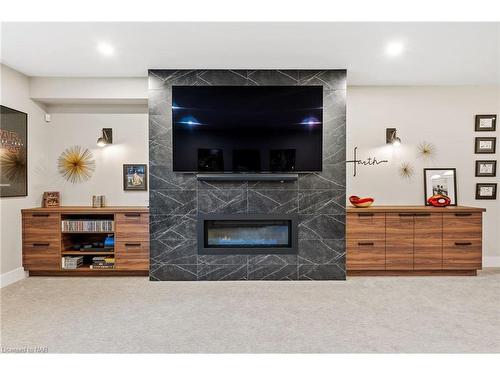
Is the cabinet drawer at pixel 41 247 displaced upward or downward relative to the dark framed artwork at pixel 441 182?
downward

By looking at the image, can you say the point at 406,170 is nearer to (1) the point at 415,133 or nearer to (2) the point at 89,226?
(1) the point at 415,133

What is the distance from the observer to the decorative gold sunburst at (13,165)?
155 inches

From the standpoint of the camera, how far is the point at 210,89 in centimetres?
407

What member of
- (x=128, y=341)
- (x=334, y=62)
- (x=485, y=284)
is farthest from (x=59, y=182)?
(x=485, y=284)

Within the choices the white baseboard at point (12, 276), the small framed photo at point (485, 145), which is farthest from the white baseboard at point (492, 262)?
the white baseboard at point (12, 276)

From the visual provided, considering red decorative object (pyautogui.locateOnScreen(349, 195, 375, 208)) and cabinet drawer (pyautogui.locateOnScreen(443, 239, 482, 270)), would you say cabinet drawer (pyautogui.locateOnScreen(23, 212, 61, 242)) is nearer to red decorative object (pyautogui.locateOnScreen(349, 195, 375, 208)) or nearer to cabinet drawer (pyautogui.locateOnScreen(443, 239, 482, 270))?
red decorative object (pyautogui.locateOnScreen(349, 195, 375, 208))

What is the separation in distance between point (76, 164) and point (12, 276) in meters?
1.61

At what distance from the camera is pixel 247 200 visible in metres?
4.13

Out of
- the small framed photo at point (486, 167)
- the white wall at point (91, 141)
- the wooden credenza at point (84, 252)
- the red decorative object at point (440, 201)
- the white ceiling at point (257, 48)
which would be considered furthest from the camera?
the small framed photo at point (486, 167)

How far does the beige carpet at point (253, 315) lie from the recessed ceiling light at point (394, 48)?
8.40ft

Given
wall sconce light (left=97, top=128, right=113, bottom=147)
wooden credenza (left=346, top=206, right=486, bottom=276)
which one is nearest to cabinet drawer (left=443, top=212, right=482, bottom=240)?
wooden credenza (left=346, top=206, right=486, bottom=276)

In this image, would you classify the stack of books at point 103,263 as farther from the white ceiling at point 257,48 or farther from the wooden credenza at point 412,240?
the wooden credenza at point 412,240

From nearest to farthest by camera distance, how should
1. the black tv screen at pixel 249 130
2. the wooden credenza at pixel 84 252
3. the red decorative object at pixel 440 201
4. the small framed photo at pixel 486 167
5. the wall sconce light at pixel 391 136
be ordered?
the black tv screen at pixel 249 130 < the wooden credenza at pixel 84 252 < the red decorative object at pixel 440 201 < the wall sconce light at pixel 391 136 < the small framed photo at pixel 486 167

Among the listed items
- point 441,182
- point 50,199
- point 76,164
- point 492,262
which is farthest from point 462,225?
point 50,199
